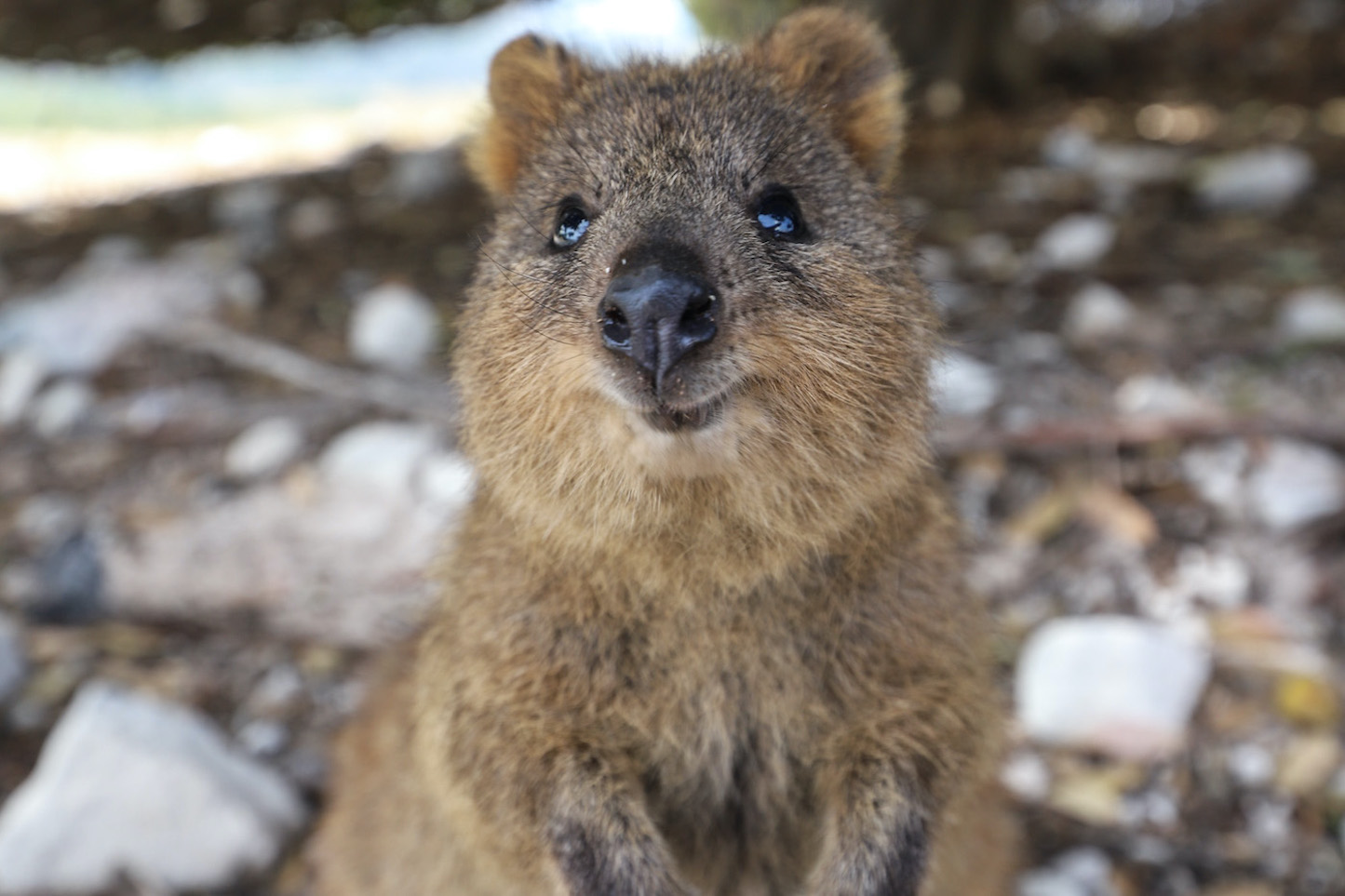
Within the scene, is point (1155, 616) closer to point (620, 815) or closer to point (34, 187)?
point (620, 815)

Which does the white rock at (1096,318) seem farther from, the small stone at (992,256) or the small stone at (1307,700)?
the small stone at (1307,700)

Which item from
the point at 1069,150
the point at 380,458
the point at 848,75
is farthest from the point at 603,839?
the point at 1069,150

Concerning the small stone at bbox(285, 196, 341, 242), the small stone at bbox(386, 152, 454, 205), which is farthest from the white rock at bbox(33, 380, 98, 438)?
the small stone at bbox(386, 152, 454, 205)

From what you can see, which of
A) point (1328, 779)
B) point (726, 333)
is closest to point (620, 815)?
point (726, 333)

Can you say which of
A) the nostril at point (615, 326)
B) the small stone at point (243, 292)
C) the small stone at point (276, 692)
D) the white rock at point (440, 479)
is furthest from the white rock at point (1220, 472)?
the small stone at point (243, 292)

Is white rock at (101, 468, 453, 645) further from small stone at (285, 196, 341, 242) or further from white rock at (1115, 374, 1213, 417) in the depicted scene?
small stone at (285, 196, 341, 242)

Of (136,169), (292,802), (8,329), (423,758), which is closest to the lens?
(423,758)
